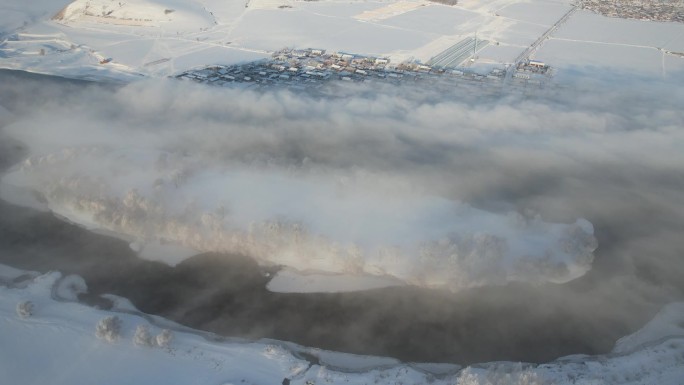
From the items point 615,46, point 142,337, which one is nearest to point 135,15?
point 142,337

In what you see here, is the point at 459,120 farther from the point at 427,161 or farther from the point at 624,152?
the point at 624,152

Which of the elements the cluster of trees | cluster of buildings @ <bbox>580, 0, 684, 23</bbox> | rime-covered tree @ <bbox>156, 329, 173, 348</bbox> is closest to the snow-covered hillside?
the cluster of trees

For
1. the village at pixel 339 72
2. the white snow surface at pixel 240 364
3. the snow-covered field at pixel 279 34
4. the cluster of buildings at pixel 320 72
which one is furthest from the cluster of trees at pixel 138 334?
the snow-covered field at pixel 279 34

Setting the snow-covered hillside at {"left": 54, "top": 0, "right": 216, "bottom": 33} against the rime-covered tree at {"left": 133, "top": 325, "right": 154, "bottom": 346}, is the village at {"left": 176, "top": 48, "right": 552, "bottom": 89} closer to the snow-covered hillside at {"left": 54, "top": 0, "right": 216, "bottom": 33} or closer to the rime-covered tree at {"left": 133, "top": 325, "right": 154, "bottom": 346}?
the snow-covered hillside at {"left": 54, "top": 0, "right": 216, "bottom": 33}

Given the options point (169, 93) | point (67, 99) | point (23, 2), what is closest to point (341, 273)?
point (169, 93)

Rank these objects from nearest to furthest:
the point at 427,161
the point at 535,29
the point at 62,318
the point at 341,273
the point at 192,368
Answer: the point at 192,368, the point at 62,318, the point at 341,273, the point at 427,161, the point at 535,29

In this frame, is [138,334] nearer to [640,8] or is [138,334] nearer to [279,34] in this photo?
[279,34]

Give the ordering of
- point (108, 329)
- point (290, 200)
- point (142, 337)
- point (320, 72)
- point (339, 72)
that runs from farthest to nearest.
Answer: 1. point (339, 72)
2. point (320, 72)
3. point (290, 200)
4. point (108, 329)
5. point (142, 337)
